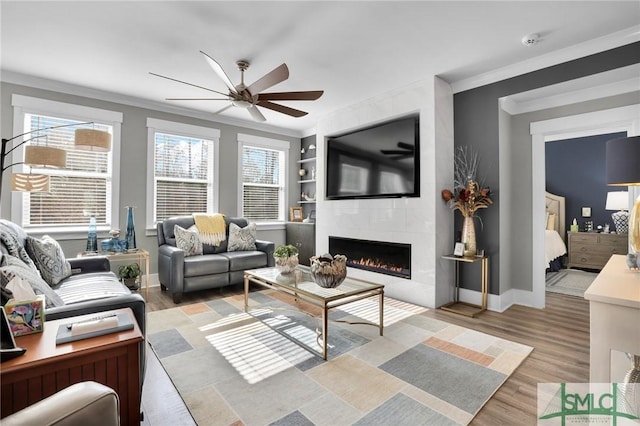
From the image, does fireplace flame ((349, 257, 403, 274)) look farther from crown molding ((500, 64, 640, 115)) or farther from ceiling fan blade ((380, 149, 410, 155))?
crown molding ((500, 64, 640, 115))

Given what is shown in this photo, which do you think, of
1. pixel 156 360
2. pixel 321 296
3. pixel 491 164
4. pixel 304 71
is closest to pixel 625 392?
pixel 321 296

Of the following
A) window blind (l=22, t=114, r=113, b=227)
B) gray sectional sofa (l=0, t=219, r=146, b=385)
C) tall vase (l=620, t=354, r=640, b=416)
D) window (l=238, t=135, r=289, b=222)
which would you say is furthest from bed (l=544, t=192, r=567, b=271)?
window blind (l=22, t=114, r=113, b=227)

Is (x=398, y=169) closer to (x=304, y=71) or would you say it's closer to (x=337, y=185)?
(x=337, y=185)

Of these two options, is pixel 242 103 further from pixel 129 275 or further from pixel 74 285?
pixel 129 275

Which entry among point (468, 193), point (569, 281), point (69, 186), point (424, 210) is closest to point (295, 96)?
point (424, 210)

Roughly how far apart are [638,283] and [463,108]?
2854 millimetres

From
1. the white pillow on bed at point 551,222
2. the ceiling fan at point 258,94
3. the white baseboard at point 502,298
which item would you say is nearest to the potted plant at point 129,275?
the ceiling fan at point 258,94

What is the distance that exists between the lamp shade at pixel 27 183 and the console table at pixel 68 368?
2.44 m

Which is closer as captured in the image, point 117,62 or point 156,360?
point 156,360

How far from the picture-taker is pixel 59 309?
1644mm

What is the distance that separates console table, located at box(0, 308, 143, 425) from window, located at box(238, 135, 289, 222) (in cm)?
422

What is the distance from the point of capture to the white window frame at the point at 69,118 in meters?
3.68

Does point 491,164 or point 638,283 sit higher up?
point 491,164

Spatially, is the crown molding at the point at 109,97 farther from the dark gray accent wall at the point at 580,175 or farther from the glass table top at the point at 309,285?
the dark gray accent wall at the point at 580,175
